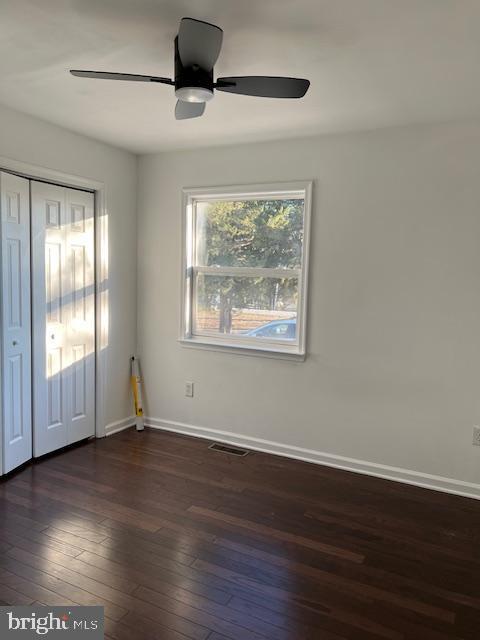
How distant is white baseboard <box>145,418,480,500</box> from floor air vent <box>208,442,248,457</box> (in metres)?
0.06

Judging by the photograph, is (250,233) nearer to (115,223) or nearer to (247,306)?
(247,306)

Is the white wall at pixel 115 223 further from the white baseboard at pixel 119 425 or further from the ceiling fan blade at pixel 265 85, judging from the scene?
the ceiling fan blade at pixel 265 85

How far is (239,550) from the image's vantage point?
242 centimetres

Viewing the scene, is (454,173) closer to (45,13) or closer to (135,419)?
(45,13)

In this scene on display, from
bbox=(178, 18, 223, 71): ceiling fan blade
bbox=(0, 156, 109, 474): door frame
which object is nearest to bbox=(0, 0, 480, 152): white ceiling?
bbox=(178, 18, 223, 71): ceiling fan blade

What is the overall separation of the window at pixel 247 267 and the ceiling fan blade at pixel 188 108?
1.32 metres

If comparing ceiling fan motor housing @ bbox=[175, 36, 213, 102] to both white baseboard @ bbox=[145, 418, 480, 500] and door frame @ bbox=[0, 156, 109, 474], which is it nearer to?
door frame @ bbox=[0, 156, 109, 474]

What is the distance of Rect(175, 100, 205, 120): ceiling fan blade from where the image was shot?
2.26 meters

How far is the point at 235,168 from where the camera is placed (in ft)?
12.3

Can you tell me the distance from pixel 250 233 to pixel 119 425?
2086 millimetres

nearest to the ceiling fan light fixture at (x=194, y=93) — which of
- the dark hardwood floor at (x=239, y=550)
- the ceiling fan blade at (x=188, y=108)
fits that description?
the ceiling fan blade at (x=188, y=108)

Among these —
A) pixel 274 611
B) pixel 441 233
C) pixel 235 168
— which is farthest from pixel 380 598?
pixel 235 168

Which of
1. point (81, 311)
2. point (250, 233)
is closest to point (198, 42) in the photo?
point (250, 233)

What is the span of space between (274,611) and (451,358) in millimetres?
1955
